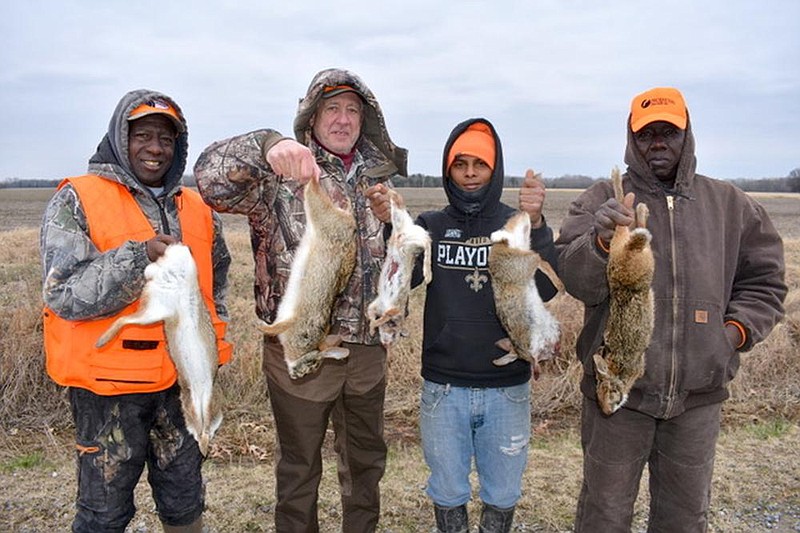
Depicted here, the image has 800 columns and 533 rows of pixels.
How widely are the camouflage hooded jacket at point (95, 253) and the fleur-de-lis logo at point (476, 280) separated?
6.39ft

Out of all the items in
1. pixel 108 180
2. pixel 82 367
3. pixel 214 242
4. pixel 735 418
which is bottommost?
pixel 735 418

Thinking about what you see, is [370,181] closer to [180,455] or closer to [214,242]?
[214,242]

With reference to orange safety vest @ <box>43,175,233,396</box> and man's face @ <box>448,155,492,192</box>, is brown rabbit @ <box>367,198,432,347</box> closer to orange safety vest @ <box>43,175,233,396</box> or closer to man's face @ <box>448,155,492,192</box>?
man's face @ <box>448,155,492,192</box>

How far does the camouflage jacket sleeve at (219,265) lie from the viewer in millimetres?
4484

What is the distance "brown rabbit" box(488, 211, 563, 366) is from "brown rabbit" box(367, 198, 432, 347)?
45 cm

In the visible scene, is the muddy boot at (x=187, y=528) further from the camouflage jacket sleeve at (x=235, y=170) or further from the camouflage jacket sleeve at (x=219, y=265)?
the camouflage jacket sleeve at (x=235, y=170)

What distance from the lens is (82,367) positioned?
3662mm

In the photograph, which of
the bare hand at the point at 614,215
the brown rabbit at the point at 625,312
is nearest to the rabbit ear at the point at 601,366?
the brown rabbit at the point at 625,312

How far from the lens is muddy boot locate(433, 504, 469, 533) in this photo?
425 cm

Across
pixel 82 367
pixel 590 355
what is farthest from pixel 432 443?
pixel 82 367

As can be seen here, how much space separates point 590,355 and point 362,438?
1621 mm

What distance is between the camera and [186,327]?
375 centimetres

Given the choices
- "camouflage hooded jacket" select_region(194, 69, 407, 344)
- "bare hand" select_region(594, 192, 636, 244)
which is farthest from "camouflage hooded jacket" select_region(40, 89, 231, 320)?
"bare hand" select_region(594, 192, 636, 244)

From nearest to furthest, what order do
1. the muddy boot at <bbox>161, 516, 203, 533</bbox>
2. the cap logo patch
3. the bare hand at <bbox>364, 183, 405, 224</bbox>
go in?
the cap logo patch
the bare hand at <bbox>364, 183, 405, 224</bbox>
the muddy boot at <bbox>161, 516, 203, 533</bbox>
